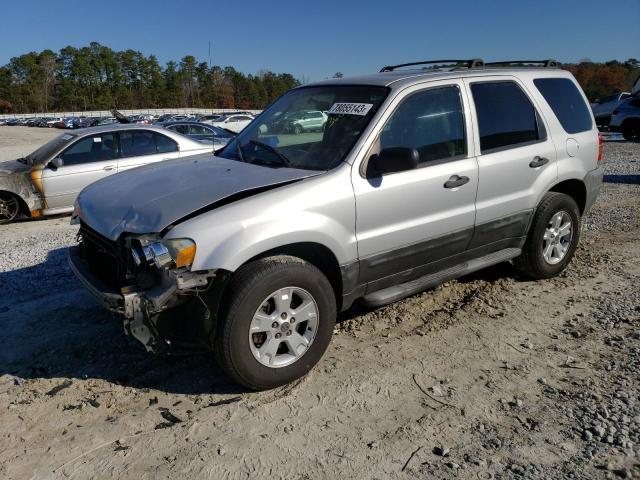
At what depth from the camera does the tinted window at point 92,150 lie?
344 inches

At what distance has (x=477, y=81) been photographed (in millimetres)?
4496

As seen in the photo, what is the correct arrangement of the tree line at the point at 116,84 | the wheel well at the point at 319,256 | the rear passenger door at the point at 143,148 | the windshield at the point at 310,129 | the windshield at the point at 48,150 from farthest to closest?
the tree line at the point at 116,84 < the rear passenger door at the point at 143,148 < the windshield at the point at 48,150 < the windshield at the point at 310,129 < the wheel well at the point at 319,256

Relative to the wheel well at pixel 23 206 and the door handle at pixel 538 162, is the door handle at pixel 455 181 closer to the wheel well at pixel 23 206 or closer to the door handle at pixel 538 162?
the door handle at pixel 538 162

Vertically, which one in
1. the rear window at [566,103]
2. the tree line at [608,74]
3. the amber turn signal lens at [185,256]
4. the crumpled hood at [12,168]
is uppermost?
the tree line at [608,74]

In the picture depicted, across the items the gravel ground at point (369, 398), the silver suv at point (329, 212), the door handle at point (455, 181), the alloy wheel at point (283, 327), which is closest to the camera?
the gravel ground at point (369, 398)

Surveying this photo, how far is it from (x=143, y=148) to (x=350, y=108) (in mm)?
6098

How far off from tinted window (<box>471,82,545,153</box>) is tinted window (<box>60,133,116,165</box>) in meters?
6.61

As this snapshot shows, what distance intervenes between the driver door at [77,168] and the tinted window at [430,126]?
6.31 meters

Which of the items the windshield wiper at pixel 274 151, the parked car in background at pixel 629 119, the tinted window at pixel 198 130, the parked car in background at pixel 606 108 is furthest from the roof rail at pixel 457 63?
the parked car in background at pixel 606 108

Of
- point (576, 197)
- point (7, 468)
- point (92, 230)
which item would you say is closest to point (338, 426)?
point (7, 468)

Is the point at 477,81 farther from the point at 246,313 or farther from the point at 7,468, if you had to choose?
the point at 7,468

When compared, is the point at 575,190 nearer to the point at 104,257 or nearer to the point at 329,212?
the point at 329,212

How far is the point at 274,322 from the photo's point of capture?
3400 mm

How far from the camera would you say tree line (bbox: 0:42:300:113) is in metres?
113
